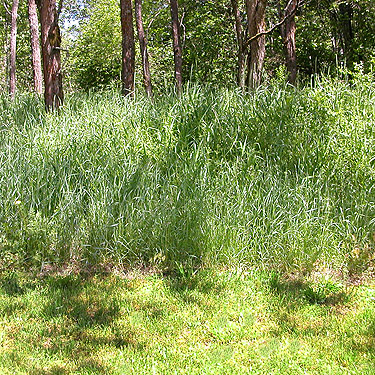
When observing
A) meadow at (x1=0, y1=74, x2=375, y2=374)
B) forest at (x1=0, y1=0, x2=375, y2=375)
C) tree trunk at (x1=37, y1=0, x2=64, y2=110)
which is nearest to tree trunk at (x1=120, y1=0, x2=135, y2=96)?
tree trunk at (x1=37, y1=0, x2=64, y2=110)

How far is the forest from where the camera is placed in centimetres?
335

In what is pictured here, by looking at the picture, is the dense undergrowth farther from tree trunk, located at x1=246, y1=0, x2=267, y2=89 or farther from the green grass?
tree trunk, located at x1=246, y1=0, x2=267, y2=89

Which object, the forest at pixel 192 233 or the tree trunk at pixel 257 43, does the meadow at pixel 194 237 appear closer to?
the forest at pixel 192 233

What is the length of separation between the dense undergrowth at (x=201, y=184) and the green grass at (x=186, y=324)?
32 cm

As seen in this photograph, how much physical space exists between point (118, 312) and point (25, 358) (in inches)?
33.3

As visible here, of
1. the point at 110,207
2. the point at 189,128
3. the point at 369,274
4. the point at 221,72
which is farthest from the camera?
the point at 221,72

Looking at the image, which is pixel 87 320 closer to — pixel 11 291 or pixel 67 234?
pixel 11 291

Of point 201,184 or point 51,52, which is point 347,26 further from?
point 201,184

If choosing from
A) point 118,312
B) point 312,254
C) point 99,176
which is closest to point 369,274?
A: point 312,254

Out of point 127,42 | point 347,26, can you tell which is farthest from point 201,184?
point 347,26

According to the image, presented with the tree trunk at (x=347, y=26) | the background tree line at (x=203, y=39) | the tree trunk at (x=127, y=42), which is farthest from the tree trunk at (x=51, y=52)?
the tree trunk at (x=347, y=26)

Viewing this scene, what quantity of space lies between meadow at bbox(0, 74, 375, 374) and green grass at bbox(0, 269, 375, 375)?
0.01 meters

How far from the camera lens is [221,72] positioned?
18859 mm

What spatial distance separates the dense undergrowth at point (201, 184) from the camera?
15.1 feet
